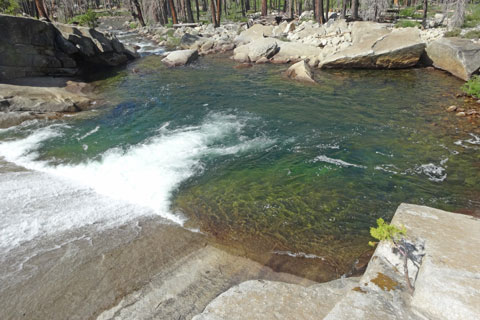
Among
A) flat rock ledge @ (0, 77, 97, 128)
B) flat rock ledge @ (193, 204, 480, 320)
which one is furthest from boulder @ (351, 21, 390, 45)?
flat rock ledge @ (193, 204, 480, 320)

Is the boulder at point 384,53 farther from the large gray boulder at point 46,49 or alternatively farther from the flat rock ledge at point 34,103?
the large gray boulder at point 46,49

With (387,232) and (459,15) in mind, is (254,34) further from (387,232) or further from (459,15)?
(387,232)

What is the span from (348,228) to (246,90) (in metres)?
11.2

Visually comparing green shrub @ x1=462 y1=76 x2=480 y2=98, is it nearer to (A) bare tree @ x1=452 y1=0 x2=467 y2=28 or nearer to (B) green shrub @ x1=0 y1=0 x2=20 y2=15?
(A) bare tree @ x1=452 y1=0 x2=467 y2=28

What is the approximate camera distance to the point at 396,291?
11.4 ft

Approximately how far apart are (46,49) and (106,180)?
13.8 m

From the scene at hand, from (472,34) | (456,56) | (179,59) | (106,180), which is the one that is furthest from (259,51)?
(106,180)

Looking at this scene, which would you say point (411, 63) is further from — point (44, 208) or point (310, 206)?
point (44, 208)

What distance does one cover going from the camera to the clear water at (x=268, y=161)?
634 cm

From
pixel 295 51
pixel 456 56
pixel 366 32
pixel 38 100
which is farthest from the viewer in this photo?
pixel 295 51

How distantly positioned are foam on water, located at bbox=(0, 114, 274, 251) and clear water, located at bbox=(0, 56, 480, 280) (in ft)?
0.14

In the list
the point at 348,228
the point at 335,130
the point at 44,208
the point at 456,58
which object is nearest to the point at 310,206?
the point at 348,228

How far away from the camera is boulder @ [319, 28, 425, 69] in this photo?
17312 mm

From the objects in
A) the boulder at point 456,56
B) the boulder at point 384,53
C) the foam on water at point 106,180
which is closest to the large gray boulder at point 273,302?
the foam on water at point 106,180
